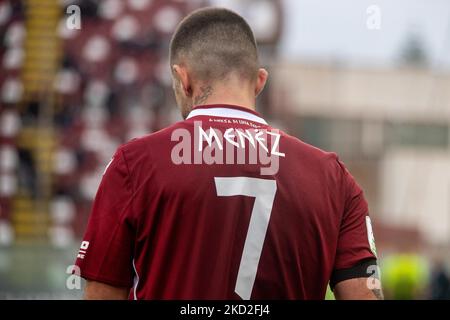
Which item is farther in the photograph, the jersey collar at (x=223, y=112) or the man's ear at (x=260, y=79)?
the man's ear at (x=260, y=79)

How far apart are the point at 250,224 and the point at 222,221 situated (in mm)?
74

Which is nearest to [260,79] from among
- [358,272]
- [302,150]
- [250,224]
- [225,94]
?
[225,94]

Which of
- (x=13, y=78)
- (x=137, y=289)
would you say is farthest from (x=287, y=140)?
(x=13, y=78)

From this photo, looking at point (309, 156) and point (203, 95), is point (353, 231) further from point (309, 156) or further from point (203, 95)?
point (203, 95)

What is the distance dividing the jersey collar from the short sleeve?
30 cm

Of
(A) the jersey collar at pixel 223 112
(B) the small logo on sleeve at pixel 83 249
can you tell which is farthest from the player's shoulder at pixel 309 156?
(B) the small logo on sleeve at pixel 83 249

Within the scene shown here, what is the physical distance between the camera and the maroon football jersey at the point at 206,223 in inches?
108

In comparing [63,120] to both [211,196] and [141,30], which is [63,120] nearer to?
[141,30]

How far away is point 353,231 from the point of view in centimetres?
293

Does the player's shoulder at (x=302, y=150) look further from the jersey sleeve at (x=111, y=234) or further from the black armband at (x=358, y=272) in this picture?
the jersey sleeve at (x=111, y=234)

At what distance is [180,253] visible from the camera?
9.04 ft

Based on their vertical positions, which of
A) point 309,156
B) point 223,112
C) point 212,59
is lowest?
point 309,156

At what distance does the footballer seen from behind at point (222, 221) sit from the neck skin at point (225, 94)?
0.02 metres
